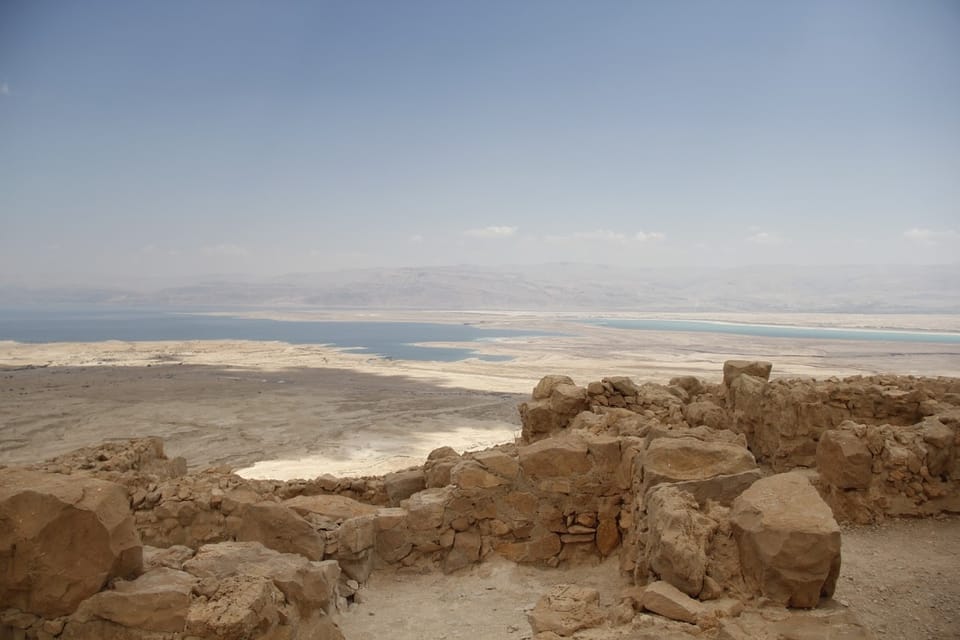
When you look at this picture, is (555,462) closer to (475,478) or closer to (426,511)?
(475,478)

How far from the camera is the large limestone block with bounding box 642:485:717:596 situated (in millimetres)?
4031

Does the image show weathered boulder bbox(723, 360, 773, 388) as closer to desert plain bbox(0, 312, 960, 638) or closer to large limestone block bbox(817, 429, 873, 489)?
large limestone block bbox(817, 429, 873, 489)

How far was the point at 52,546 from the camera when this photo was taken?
3.65 m

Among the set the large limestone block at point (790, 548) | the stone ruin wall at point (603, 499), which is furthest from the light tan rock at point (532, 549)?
the large limestone block at point (790, 548)

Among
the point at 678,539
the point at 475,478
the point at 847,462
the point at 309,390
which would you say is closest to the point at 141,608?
the point at 678,539

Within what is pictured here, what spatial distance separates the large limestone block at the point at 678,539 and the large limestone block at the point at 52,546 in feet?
12.0

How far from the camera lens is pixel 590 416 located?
8.52 meters

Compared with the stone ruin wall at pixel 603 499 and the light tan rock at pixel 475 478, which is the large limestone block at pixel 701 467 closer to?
the stone ruin wall at pixel 603 499

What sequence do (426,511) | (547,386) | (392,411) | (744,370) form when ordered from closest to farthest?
(426,511) < (547,386) < (744,370) < (392,411)

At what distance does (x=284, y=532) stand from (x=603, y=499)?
339 centimetres

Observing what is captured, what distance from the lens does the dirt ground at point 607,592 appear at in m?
4.61

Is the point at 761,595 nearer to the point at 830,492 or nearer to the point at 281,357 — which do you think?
the point at 830,492

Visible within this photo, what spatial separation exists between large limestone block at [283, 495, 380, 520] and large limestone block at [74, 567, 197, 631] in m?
2.38

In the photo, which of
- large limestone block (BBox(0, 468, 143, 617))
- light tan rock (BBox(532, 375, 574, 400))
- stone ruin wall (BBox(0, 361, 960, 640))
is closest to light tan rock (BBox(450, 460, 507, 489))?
stone ruin wall (BBox(0, 361, 960, 640))
